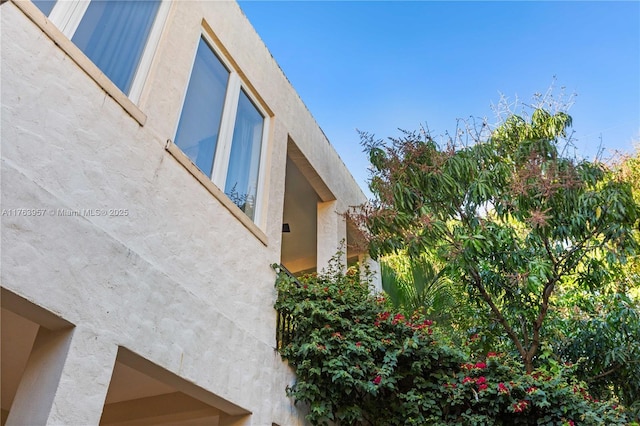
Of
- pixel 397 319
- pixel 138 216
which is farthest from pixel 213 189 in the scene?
pixel 397 319

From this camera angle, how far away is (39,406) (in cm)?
282

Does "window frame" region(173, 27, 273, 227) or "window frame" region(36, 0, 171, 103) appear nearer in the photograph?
"window frame" region(36, 0, 171, 103)

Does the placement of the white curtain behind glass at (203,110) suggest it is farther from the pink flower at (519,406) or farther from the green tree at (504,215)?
the pink flower at (519,406)

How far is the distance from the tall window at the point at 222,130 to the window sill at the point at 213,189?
26 centimetres

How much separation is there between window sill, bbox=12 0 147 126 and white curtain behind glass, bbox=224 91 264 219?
64.6 inches

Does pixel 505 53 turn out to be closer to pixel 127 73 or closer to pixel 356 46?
pixel 356 46

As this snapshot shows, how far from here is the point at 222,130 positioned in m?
5.57

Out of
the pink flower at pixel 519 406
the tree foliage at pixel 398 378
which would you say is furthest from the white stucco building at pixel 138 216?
the pink flower at pixel 519 406

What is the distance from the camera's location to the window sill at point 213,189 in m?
4.48

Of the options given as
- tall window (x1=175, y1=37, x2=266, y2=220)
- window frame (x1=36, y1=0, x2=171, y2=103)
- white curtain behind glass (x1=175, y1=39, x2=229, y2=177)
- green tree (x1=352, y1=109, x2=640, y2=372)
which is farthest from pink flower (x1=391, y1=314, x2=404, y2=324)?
window frame (x1=36, y1=0, x2=171, y2=103)

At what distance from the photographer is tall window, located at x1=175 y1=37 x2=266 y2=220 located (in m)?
5.14

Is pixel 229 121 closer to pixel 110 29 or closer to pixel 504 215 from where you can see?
pixel 110 29

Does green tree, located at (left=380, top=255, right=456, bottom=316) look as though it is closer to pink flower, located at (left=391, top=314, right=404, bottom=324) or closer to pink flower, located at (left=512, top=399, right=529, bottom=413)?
pink flower, located at (left=391, top=314, right=404, bottom=324)

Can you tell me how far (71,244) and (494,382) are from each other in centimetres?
474
